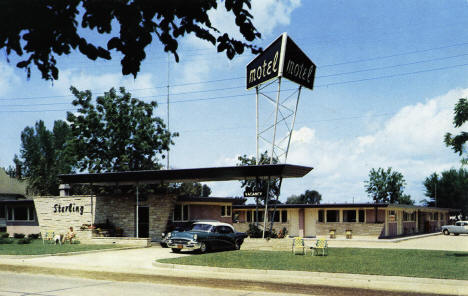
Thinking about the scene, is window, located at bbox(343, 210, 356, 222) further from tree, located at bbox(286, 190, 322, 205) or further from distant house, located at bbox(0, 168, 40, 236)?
tree, located at bbox(286, 190, 322, 205)

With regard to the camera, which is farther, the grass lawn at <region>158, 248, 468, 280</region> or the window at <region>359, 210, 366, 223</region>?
the window at <region>359, 210, 366, 223</region>

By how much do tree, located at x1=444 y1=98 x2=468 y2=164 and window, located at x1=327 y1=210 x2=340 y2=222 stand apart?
74.0ft

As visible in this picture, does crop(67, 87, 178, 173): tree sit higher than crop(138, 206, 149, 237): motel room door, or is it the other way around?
crop(67, 87, 178, 173): tree

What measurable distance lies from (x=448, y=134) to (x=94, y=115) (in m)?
39.3

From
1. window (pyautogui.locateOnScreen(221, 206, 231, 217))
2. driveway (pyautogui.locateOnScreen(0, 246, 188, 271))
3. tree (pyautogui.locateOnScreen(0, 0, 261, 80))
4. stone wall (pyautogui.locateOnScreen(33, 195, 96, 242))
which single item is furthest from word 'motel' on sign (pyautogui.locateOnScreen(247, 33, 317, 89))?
tree (pyautogui.locateOnScreen(0, 0, 261, 80))

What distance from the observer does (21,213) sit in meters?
42.4

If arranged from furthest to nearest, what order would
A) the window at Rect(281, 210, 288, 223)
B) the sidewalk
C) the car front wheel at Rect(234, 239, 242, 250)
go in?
the window at Rect(281, 210, 288, 223)
the car front wheel at Rect(234, 239, 242, 250)
the sidewalk

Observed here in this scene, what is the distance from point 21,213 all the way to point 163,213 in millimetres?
18945

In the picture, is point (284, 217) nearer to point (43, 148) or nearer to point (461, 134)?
point (461, 134)

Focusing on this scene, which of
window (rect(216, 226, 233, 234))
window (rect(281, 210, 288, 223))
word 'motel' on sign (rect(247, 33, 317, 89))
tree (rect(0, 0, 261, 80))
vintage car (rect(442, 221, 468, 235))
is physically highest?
word 'motel' on sign (rect(247, 33, 317, 89))

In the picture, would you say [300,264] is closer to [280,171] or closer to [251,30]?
[280,171]

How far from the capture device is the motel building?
94.9 feet

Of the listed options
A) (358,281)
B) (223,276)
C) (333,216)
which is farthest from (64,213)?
(358,281)

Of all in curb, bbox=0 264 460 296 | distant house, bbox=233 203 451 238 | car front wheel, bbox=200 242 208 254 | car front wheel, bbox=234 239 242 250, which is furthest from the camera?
distant house, bbox=233 203 451 238
